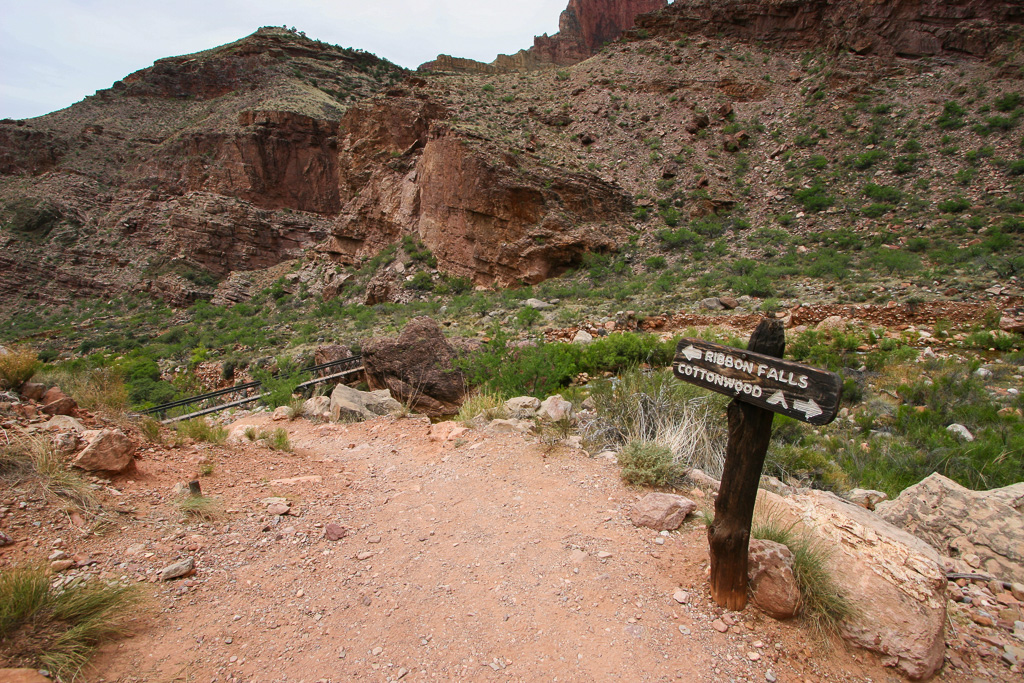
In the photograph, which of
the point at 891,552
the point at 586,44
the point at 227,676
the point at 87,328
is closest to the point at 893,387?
the point at 891,552

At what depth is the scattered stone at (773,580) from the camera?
2549 mm

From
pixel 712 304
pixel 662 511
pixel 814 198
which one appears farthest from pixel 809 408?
pixel 814 198

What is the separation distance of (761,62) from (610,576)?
104 feet

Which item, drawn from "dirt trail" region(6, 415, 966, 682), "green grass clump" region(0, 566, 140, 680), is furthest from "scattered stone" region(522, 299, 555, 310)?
"green grass clump" region(0, 566, 140, 680)

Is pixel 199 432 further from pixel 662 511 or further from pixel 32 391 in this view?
pixel 662 511

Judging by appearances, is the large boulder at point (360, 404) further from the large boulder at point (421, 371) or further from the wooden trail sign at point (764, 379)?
the wooden trail sign at point (764, 379)

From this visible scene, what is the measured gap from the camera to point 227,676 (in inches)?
87.7

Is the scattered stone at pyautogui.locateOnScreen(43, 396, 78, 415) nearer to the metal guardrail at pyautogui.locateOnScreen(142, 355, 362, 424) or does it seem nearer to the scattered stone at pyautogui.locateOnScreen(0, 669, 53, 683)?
the scattered stone at pyautogui.locateOnScreen(0, 669, 53, 683)

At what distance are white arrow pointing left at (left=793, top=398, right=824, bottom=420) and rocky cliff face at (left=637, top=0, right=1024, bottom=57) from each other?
2958cm

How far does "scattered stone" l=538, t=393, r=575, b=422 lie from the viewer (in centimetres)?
554

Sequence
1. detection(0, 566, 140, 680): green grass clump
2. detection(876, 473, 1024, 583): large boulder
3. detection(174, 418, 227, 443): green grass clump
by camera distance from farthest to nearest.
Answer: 1. detection(174, 418, 227, 443): green grass clump
2. detection(876, 473, 1024, 583): large boulder
3. detection(0, 566, 140, 680): green grass clump

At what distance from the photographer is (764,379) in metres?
2.31

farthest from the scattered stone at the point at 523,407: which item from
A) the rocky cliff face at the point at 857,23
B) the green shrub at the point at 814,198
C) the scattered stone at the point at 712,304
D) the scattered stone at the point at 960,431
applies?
the rocky cliff face at the point at 857,23

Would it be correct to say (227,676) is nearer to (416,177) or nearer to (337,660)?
(337,660)
